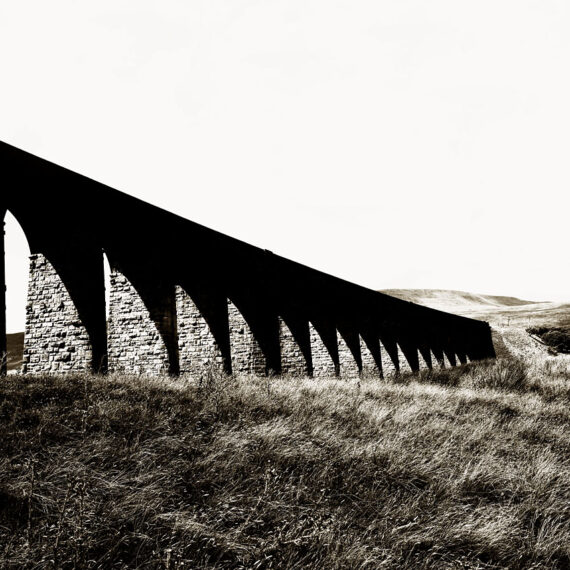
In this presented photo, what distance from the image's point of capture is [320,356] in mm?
17656

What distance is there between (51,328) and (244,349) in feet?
18.4

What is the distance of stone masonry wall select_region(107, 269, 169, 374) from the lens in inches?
419

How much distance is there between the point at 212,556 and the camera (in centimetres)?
297

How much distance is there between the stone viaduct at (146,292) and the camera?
9.31 m

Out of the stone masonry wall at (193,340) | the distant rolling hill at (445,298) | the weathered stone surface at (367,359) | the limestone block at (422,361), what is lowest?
the limestone block at (422,361)

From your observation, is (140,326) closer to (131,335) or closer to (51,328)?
(131,335)

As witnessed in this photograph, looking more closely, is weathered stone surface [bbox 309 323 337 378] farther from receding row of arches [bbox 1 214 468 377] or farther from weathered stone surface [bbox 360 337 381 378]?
weathered stone surface [bbox 360 337 381 378]

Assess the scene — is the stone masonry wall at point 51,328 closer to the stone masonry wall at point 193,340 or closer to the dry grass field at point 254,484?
the dry grass field at point 254,484

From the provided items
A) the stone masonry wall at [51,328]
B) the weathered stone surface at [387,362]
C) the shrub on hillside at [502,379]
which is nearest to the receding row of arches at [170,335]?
the stone masonry wall at [51,328]

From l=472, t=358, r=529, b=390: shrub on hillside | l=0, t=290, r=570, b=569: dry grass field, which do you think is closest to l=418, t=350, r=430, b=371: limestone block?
l=472, t=358, r=529, b=390: shrub on hillside

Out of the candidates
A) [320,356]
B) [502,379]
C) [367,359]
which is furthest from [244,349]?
[367,359]

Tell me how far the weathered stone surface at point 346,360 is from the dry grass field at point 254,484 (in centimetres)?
1239

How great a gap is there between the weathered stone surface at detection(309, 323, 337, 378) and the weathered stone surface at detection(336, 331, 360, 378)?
1.30 meters

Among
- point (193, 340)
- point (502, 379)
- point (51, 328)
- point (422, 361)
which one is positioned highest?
point (51, 328)
